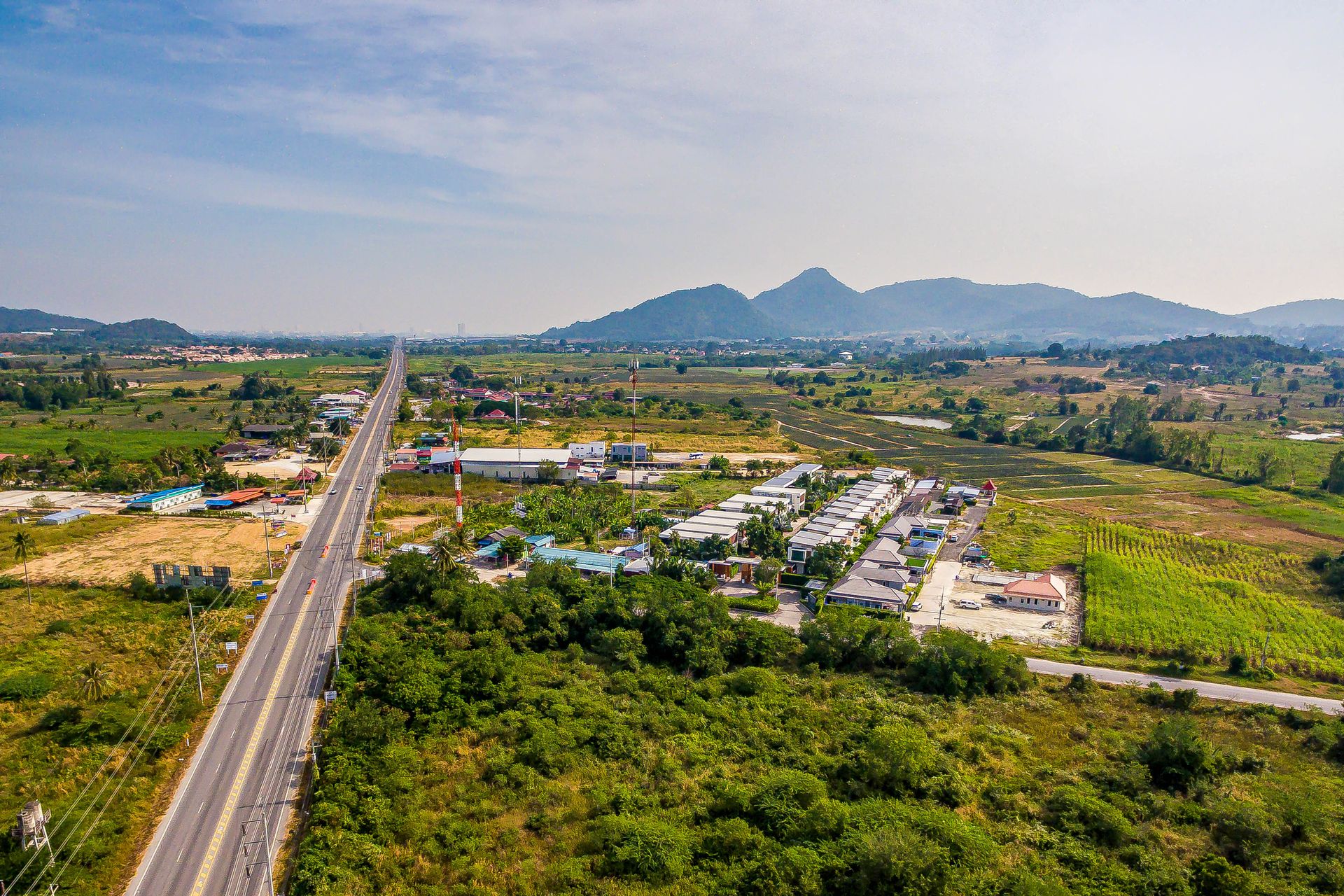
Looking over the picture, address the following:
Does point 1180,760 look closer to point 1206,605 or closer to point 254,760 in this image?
point 1206,605

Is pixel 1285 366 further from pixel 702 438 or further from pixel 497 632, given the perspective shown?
pixel 497 632

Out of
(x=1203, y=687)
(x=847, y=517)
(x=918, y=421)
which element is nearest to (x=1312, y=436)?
(x=918, y=421)

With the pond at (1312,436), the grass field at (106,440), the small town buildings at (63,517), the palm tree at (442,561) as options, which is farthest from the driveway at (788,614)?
the pond at (1312,436)

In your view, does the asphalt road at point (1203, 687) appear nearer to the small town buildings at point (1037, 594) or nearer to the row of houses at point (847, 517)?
the small town buildings at point (1037, 594)

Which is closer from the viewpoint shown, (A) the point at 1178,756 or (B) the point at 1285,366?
(A) the point at 1178,756

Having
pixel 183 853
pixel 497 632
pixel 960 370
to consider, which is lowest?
pixel 183 853

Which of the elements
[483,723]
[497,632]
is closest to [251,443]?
[497,632]
